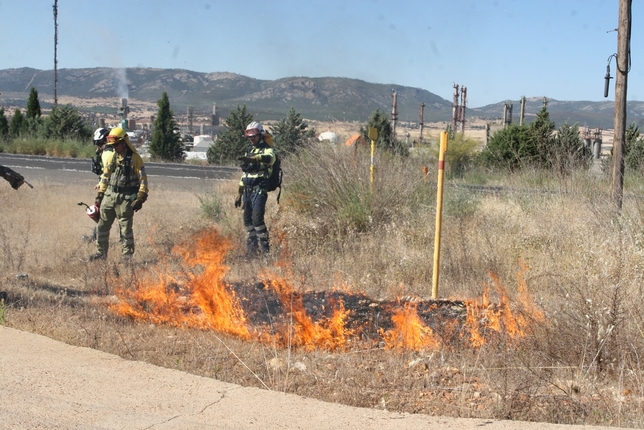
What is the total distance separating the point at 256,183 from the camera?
1044 centimetres

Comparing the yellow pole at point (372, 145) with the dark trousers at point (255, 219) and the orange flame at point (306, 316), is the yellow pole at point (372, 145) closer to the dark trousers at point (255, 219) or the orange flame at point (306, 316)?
the dark trousers at point (255, 219)

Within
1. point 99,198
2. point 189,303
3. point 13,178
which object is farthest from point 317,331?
point 99,198

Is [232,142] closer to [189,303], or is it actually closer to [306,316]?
[189,303]

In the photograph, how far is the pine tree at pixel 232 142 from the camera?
34250 millimetres

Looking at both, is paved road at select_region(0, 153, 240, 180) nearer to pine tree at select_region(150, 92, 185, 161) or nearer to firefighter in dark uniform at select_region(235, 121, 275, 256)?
pine tree at select_region(150, 92, 185, 161)

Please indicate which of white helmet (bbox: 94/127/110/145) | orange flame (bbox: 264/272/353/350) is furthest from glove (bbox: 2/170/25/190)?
→ orange flame (bbox: 264/272/353/350)

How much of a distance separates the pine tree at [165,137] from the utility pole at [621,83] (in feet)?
85.9

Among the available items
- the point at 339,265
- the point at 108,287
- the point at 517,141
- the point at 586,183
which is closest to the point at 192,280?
the point at 108,287

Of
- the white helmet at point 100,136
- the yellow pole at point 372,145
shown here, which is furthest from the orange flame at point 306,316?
the yellow pole at point 372,145

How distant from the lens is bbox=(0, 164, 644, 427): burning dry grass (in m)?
5.27

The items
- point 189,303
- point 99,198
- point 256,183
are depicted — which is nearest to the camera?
point 189,303

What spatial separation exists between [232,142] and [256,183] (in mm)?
24433

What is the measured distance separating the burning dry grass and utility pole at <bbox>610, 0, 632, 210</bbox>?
53cm

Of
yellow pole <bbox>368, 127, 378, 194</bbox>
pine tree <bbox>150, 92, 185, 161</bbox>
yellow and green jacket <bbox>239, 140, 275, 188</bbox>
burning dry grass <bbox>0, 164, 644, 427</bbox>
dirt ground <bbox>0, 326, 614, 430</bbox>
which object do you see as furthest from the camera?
pine tree <bbox>150, 92, 185, 161</bbox>
